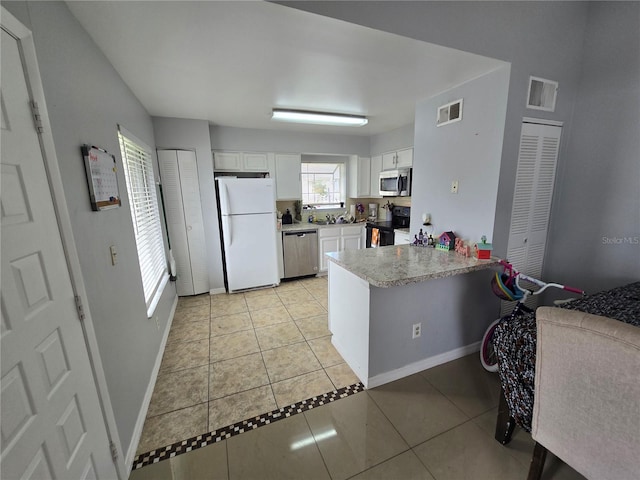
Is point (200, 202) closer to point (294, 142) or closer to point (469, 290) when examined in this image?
point (294, 142)

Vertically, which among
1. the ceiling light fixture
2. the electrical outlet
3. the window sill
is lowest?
the electrical outlet

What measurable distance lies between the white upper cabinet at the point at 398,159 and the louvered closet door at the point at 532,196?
158 centimetres

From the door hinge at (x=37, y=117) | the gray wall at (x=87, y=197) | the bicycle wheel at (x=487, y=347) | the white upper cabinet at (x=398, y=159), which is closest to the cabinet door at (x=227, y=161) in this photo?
the gray wall at (x=87, y=197)

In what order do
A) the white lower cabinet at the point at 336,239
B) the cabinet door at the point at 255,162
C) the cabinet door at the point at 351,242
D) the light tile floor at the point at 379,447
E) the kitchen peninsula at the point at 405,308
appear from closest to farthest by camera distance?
1. the light tile floor at the point at 379,447
2. the kitchen peninsula at the point at 405,308
3. the cabinet door at the point at 255,162
4. the white lower cabinet at the point at 336,239
5. the cabinet door at the point at 351,242

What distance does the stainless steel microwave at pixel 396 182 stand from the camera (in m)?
3.52

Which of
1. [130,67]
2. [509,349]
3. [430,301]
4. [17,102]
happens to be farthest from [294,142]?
[509,349]

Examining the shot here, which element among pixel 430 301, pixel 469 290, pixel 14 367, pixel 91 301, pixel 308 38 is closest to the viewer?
pixel 14 367

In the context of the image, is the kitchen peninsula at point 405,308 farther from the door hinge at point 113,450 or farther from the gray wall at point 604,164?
the door hinge at point 113,450

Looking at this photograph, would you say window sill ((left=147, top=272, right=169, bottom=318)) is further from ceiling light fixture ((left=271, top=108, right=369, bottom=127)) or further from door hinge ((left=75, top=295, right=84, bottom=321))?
ceiling light fixture ((left=271, top=108, right=369, bottom=127))

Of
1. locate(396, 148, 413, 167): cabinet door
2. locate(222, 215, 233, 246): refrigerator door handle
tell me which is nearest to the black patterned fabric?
locate(396, 148, 413, 167): cabinet door

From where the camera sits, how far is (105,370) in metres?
1.27

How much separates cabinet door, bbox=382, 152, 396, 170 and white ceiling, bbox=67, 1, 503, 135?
113 cm

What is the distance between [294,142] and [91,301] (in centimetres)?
346

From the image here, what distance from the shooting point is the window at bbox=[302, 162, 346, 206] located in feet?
15.3
